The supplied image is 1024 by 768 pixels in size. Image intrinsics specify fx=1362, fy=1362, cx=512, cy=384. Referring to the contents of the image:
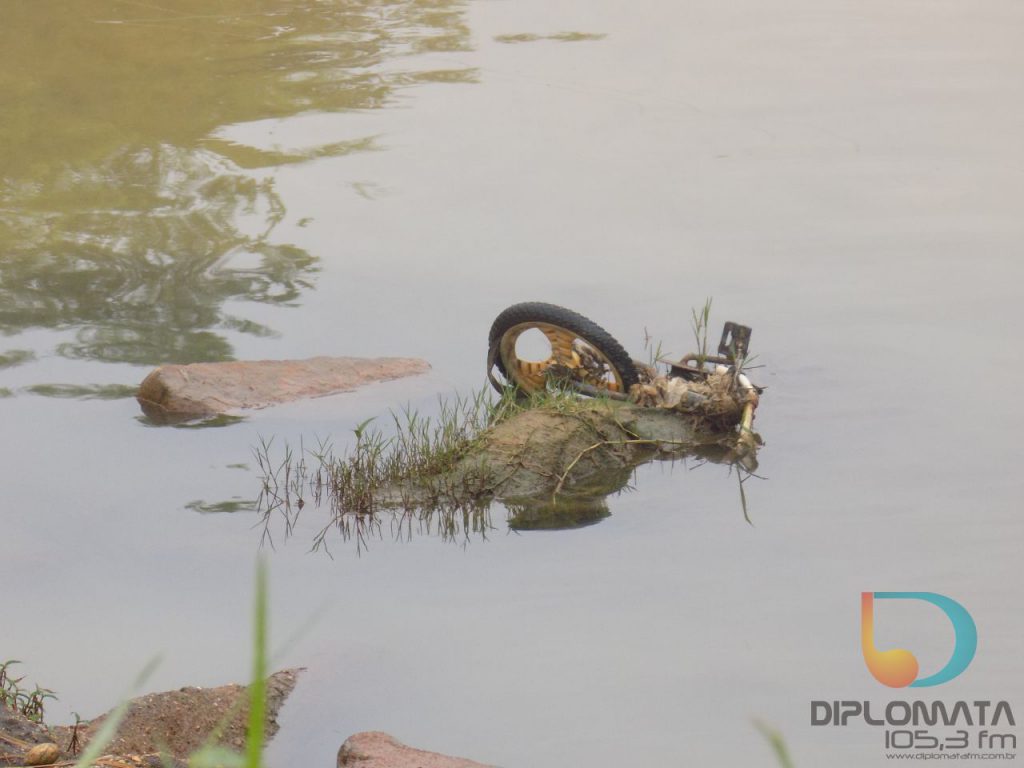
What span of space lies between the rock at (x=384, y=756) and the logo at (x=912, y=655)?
1.68 meters

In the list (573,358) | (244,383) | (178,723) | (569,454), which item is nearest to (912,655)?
(569,454)

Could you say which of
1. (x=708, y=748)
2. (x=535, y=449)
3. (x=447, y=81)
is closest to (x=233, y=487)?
(x=535, y=449)

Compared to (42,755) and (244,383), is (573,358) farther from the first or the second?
(42,755)

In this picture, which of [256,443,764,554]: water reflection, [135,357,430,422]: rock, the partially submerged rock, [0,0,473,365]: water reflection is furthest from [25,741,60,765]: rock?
[0,0,473,365]: water reflection

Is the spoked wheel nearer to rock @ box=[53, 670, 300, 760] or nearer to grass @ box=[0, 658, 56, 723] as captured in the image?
rock @ box=[53, 670, 300, 760]

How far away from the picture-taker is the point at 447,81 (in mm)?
11586

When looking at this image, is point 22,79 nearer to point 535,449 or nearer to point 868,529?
point 535,449

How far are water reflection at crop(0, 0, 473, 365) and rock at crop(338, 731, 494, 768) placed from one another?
150 inches

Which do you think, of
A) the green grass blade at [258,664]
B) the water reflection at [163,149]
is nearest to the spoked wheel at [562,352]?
the water reflection at [163,149]

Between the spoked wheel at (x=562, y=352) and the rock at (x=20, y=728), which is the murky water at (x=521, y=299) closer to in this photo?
the spoked wheel at (x=562, y=352)

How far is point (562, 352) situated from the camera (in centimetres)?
651

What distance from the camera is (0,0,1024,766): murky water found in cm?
480

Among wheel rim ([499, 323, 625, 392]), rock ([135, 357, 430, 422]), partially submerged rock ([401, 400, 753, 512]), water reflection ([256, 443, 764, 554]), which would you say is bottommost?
water reflection ([256, 443, 764, 554])

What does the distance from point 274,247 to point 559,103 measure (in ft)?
10.9
